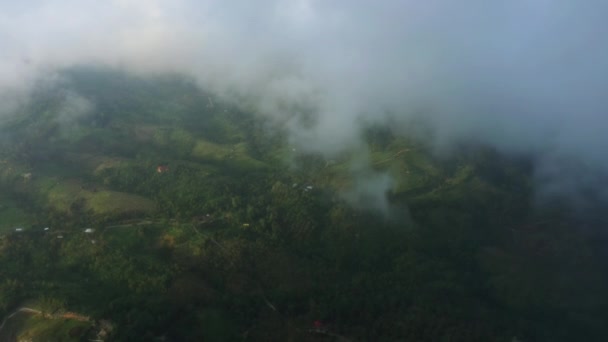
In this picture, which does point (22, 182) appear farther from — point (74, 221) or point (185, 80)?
point (185, 80)

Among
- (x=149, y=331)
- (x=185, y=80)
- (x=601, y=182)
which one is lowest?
(x=149, y=331)

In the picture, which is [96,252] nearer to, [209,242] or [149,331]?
[209,242]

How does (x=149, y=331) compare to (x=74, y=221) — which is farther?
(x=74, y=221)

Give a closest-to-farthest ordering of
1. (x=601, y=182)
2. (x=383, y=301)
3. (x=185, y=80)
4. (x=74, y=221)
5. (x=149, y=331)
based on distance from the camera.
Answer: (x=149, y=331) < (x=383, y=301) < (x=74, y=221) < (x=601, y=182) < (x=185, y=80)

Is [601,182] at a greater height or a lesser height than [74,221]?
greater

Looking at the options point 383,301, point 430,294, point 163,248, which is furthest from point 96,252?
point 430,294

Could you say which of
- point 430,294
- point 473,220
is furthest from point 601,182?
point 430,294

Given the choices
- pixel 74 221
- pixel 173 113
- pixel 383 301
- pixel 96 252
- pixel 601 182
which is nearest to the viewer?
pixel 383 301
